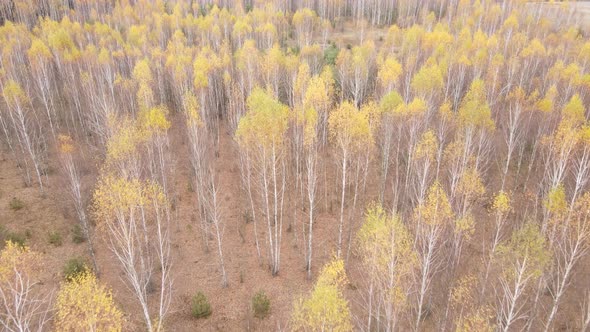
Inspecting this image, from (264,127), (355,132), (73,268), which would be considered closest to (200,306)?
(73,268)

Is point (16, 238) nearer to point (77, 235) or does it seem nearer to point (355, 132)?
point (77, 235)

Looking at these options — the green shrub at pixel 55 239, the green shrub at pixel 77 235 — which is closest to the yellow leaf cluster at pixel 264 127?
the green shrub at pixel 77 235

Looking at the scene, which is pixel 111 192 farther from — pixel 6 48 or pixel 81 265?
pixel 6 48

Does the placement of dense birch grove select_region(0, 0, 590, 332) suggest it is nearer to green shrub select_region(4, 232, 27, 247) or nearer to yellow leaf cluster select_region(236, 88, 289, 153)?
yellow leaf cluster select_region(236, 88, 289, 153)

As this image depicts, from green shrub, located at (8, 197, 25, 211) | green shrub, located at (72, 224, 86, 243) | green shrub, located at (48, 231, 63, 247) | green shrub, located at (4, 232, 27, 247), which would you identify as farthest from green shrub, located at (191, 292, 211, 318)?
green shrub, located at (8, 197, 25, 211)

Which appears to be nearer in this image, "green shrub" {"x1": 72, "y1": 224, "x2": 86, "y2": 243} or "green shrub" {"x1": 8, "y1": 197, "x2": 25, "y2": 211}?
"green shrub" {"x1": 72, "y1": 224, "x2": 86, "y2": 243}

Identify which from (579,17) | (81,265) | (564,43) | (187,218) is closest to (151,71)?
(187,218)
